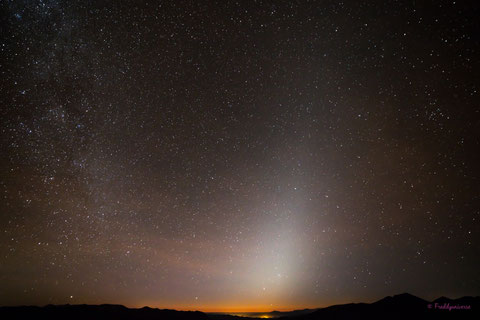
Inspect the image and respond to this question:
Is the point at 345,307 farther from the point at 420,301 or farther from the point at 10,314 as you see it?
the point at 10,314

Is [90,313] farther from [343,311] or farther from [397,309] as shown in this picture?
[397,309]

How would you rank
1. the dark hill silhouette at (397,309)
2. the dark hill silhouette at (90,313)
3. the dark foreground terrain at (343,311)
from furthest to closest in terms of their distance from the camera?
the dark hill silhouette at (397,309) → the dark foreground terrain at (343,311) → the dark hill silhouette at (90,313)

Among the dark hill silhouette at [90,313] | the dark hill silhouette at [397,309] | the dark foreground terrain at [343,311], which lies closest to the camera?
the dark hill silhouette at [90,313]

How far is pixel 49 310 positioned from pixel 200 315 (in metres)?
22.8

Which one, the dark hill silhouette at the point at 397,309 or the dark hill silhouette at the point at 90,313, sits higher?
the dark hill silhouette at the point at 397,309

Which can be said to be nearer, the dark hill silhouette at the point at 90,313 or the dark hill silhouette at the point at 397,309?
the dark hill silhouette at the point at 90,313

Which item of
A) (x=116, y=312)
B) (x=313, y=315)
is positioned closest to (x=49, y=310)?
(x=116, y=312)

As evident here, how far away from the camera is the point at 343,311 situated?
5197 cm

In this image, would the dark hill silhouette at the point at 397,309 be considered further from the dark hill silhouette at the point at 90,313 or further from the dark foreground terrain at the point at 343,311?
the dark hill silhouette at the point at 90,313

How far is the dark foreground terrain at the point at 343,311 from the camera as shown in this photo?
130ft

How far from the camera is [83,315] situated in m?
41.3

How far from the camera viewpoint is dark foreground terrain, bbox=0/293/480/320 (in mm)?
39562

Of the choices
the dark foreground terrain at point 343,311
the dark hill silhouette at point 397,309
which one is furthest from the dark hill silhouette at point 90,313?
the dark hill silhouette at point 397,309

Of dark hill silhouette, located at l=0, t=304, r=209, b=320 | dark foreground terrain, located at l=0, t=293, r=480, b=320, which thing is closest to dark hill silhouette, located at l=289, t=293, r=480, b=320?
dark foreground terrain, located at l=0, t=293, r=480, b=320
